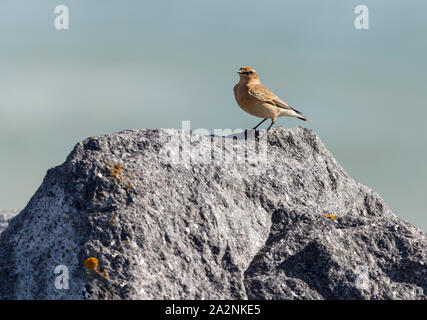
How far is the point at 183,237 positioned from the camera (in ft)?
24.6

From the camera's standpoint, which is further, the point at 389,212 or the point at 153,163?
the point at 389,212

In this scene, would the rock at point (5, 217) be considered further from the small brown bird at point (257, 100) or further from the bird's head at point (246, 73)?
the bird's head at point (246, 73)

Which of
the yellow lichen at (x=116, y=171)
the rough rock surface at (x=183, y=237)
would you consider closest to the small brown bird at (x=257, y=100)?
the rough rock surface at (x=183, y=237)

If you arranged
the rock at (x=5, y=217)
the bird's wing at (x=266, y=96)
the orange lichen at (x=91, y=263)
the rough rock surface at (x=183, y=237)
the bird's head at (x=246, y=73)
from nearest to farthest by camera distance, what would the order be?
1. the orange lichen at (x=91, y=263)
2. the rough rock surface at (x=183, y=237)
3. the rock at (x=5, y=217)
4. the bird's wing at (x=266, y=96)
5. the bird's head at (x=246, y=73)

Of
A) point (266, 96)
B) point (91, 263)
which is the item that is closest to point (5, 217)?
point (266, 96)

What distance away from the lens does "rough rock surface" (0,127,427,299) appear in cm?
711

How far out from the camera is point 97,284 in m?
6.86

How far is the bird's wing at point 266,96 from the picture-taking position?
12555 millimetres

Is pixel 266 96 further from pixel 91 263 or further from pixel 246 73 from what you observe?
pixel 91 263

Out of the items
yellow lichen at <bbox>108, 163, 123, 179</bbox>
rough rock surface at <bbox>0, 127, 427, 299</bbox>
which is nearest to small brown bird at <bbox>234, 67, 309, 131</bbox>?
rough rock surface at <bbox>0, 127, 427, 299</bbox>

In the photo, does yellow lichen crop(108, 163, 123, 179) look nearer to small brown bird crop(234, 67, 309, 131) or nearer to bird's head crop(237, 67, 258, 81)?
small brown bird crop(234, 67, 309, 131)
